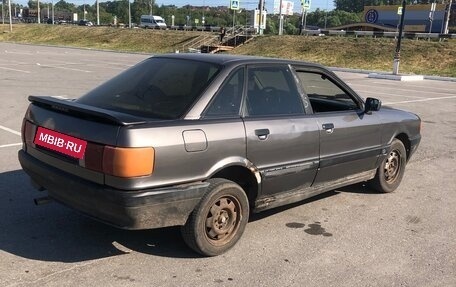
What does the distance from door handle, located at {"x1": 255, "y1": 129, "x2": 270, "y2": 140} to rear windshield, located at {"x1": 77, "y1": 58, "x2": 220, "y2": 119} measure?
569 millimetres

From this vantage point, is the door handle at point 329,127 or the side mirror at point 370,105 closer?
the door handle at point 329,127

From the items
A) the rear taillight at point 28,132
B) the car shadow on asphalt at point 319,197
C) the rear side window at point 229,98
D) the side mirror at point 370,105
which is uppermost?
the rear side window at point 229,98

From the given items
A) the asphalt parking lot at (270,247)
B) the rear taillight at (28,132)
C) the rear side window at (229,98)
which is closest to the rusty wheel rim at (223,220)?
the asphalt parking lot at (270,247)

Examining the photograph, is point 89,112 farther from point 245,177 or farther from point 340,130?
point 340,130

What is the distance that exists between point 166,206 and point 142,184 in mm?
246

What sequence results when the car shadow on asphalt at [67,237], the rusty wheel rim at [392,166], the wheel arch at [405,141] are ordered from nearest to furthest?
the car shadow on asphalt at [67,237]
the rusty wheel rim at [392,166]
the wheel arch at [405,141]

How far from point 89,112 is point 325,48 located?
112 ft

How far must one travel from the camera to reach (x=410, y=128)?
19.5 feet

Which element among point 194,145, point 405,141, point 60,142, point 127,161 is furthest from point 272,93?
point 405,141

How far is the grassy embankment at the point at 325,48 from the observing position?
31.1 m

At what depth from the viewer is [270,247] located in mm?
4125

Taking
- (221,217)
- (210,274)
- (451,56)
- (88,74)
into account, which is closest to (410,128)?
(221,217)

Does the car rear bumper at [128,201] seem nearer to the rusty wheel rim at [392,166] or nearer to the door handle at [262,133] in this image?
the door handle at [262,133]

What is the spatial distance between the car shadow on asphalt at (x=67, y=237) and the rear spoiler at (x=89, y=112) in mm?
979
